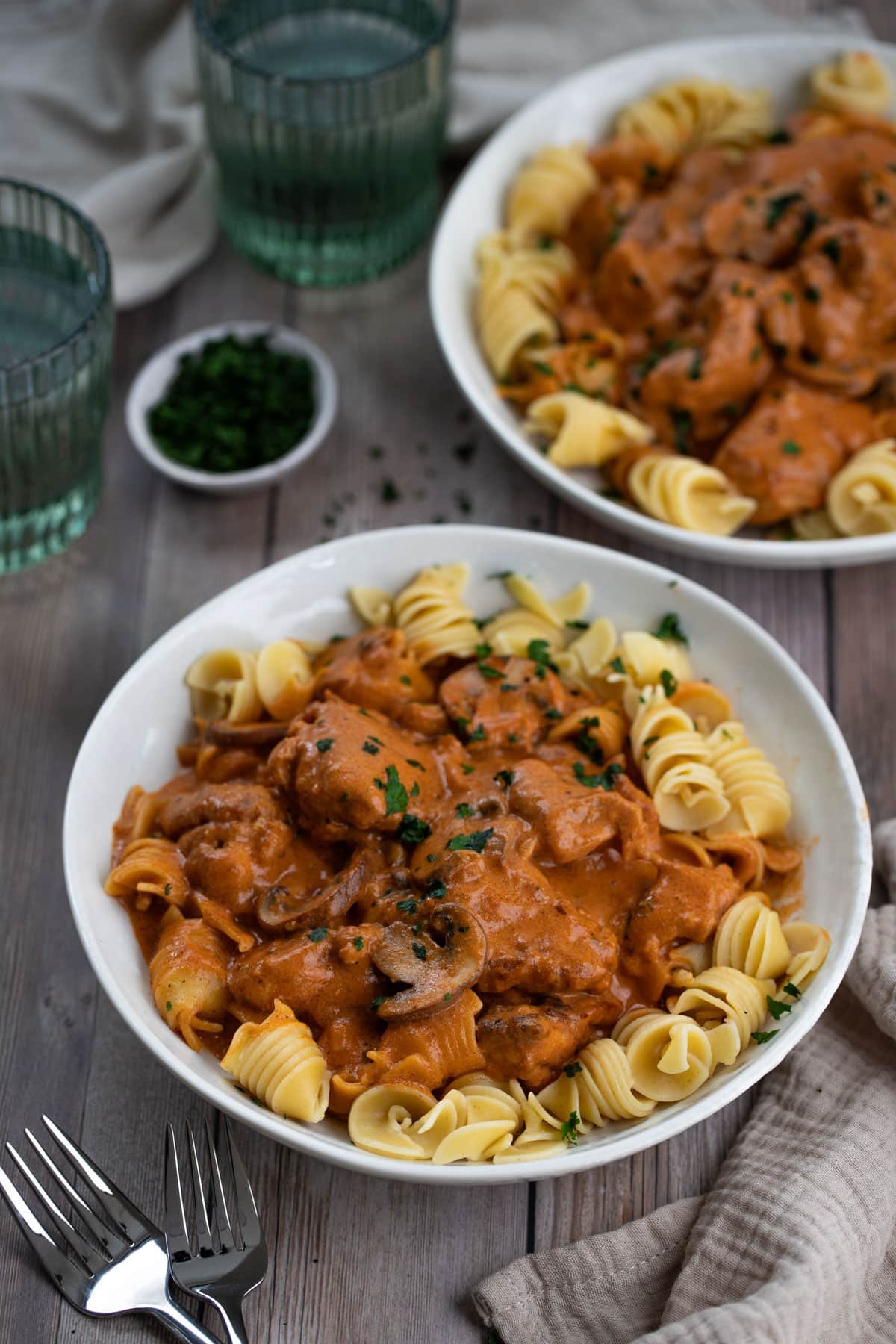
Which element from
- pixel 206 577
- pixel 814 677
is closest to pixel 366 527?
pixel 206 577

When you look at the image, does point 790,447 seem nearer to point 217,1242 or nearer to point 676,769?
point 676,769

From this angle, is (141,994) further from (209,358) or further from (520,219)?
(520,219)

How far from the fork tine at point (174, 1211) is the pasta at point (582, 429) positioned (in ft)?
9.13

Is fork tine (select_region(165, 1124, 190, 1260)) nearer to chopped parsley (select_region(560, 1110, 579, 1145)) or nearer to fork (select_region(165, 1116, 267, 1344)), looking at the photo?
fork (select_region(165, 1116, 267, 1344))

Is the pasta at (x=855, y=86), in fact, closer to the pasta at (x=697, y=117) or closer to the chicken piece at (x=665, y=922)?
the pasta at (x=697, y=117)

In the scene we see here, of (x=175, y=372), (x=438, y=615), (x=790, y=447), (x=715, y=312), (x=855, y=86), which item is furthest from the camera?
(x=855, y=86)

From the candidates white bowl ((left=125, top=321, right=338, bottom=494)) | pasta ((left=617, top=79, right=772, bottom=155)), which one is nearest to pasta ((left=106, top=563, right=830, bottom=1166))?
white bowl ((left=125, top=321, right=338, bottom=494))

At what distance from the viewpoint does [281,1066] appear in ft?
12.6

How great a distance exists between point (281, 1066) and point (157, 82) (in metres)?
4.82

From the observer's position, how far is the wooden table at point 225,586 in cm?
423

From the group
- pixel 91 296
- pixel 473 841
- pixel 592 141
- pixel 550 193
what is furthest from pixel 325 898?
pixel 592 141

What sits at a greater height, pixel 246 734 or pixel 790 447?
pixel 790 447

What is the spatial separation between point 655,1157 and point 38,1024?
6.56 feet

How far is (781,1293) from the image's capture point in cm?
383
